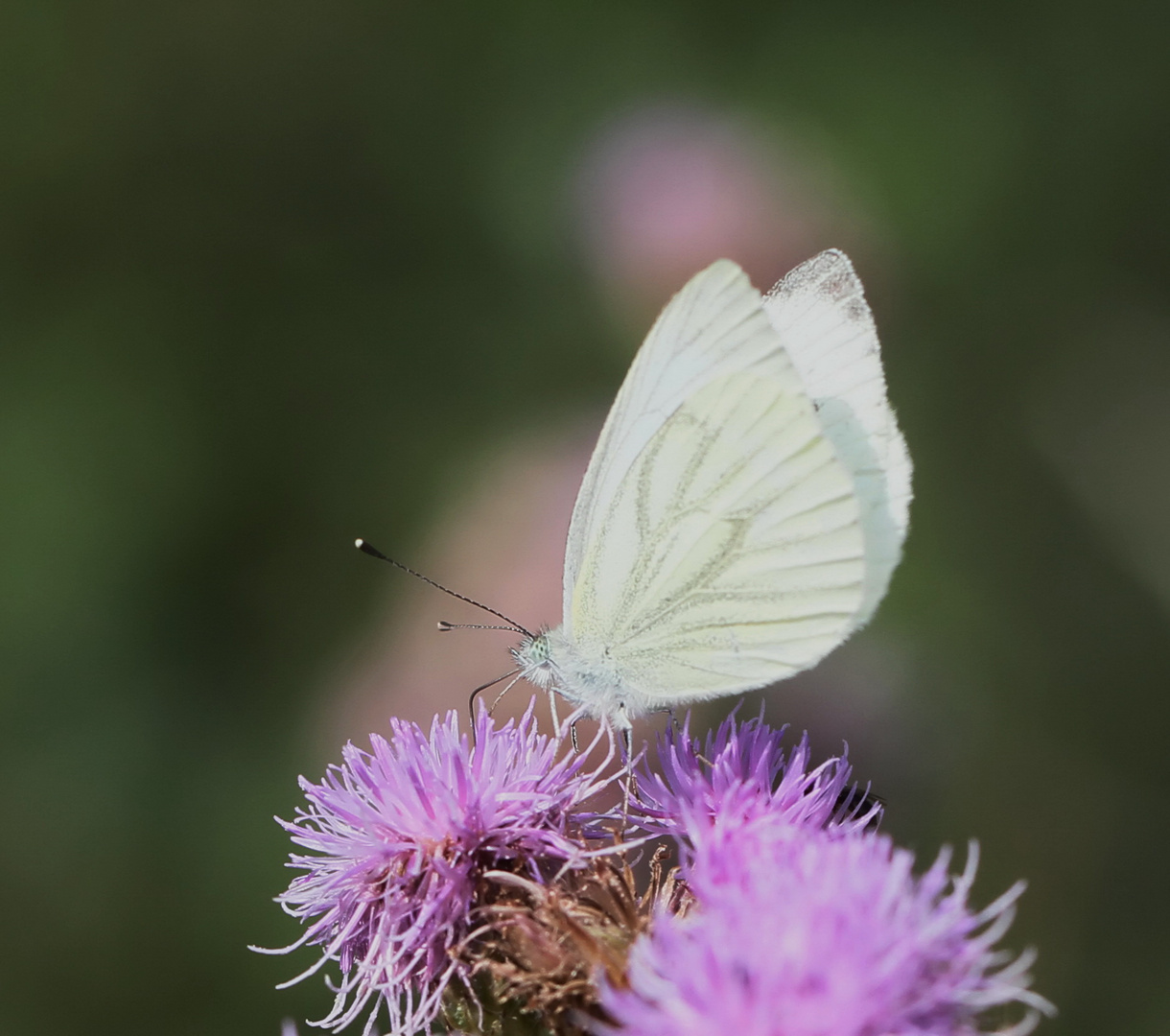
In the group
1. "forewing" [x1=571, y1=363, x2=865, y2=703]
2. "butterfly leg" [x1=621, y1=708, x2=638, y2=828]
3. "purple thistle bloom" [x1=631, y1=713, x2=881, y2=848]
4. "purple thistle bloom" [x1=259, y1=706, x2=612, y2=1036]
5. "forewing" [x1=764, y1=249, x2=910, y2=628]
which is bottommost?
"purple thistle bloom" [x1=259, y1=706, x2=612, y2=1036]

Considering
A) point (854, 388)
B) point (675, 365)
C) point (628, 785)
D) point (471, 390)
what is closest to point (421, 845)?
point (628, 785)

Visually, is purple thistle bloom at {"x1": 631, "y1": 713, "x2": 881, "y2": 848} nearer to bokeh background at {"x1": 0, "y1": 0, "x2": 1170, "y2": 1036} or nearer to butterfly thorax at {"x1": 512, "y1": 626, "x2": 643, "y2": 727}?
butterfly thorax at {"x1": 512, "y1": 626, "x2": 643, "y2": 727}

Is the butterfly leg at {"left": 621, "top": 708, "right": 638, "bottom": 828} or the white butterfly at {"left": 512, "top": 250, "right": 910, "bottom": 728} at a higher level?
the white butterfly at {"left": 512, "top": 250, "right": 910, "bottom": 728}

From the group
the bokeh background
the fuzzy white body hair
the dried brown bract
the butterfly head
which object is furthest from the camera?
the bokeh background

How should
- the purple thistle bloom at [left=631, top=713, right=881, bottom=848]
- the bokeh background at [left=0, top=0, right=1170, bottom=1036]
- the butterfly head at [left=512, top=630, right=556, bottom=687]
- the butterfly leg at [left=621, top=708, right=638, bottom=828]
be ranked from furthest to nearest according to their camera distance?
the bokeh background at [left=0, top=0, right=1170, bottom=1036] < the butterfly head at [left=512, top=630, right=556, bottom=687] < the butterfly leg at [left=621, top=708, right=638, bottom=828] < the purple thistle bloom at [left=631, top=713, right=881, bottom=848]

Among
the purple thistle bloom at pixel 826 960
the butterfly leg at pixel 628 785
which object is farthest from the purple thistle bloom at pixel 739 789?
the purple thistle bloom at pixel 826 960

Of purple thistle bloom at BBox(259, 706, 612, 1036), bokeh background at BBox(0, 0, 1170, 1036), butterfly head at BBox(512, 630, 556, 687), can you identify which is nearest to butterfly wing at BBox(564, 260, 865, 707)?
butterfly head at BBox(512, 630, 556, 687)

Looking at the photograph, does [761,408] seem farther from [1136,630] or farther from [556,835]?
[1136,630]
